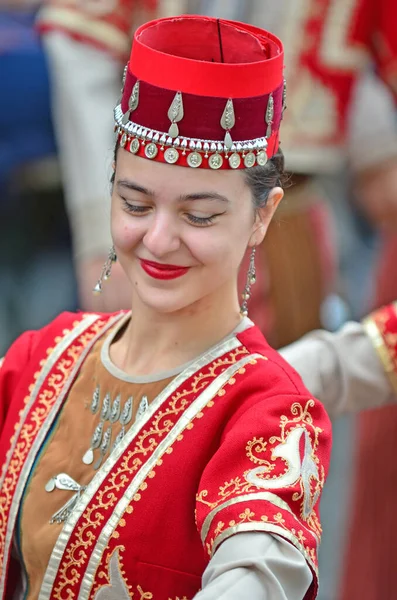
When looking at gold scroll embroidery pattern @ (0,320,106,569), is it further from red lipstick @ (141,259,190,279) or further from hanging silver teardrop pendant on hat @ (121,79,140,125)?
hanging silver teardrop pendant on hat @ (121,79,140,125)

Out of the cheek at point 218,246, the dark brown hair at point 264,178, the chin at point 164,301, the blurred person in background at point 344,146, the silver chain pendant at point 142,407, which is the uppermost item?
the dark brown hair at point 264,178

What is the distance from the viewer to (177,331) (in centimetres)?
165

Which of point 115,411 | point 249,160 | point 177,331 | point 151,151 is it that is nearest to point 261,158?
point 249,160

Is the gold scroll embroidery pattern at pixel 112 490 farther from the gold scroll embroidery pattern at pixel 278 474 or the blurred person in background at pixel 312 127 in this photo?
the blurred person in background at pixel 312 127

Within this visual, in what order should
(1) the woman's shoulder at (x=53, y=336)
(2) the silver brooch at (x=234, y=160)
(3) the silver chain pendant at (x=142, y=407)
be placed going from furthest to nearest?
1. (1) the woman's shoulder at (x=53, y=336)
2. (3) the silver chain pendant at (x=142, y=407)
3. (2) the silver brooch at (x=234, y=160)

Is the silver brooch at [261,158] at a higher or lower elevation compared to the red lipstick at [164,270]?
higher

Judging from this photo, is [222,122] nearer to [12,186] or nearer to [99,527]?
[99,527]

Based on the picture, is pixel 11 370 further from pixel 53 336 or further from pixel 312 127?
pixel 312 127

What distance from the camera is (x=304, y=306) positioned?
9.73 feet

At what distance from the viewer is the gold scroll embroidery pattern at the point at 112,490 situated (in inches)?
61.8

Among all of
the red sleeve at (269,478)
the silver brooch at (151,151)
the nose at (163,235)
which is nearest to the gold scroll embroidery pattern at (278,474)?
the red sleeve at (269,478)

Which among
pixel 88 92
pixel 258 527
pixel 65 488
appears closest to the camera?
pixel 258 527

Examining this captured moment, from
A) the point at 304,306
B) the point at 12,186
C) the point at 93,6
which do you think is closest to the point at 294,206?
the point at 304,306

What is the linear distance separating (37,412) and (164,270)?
0.96 feet
